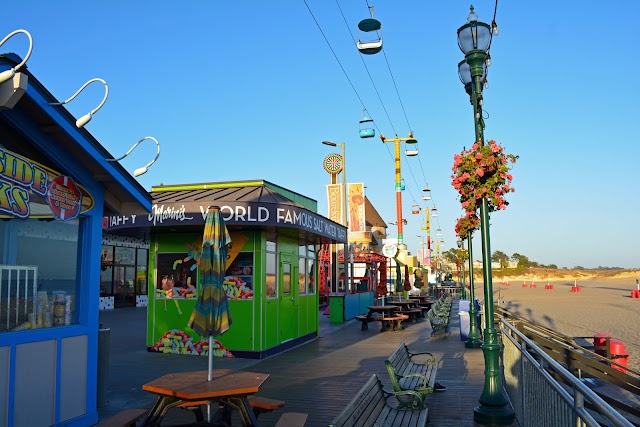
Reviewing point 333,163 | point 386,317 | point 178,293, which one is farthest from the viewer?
point 333,163

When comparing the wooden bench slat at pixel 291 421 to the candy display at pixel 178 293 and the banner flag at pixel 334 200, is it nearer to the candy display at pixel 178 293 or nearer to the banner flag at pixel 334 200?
the candy display at pixel 178 293

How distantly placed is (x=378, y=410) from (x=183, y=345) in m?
8.03

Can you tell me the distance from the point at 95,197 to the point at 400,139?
22825mm

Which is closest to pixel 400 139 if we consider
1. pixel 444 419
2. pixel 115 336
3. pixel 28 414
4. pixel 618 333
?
pixel 618 333

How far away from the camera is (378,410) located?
5734 millimetres

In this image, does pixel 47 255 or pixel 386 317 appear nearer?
pixel 47 255

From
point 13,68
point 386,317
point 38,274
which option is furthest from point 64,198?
point 386,317

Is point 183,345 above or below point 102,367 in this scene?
below

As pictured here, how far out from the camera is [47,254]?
21.3 ft

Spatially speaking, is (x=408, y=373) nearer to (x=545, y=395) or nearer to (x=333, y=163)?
(x=545, y=395)

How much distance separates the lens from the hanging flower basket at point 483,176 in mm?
7066

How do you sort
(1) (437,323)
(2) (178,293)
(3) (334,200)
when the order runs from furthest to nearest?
(3) (334,200)
(1) (437,323)
(2) (178,293)

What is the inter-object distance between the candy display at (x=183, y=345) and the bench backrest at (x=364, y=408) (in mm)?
7110

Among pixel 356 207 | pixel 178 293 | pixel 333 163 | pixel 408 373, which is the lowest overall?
pixel 408 373
